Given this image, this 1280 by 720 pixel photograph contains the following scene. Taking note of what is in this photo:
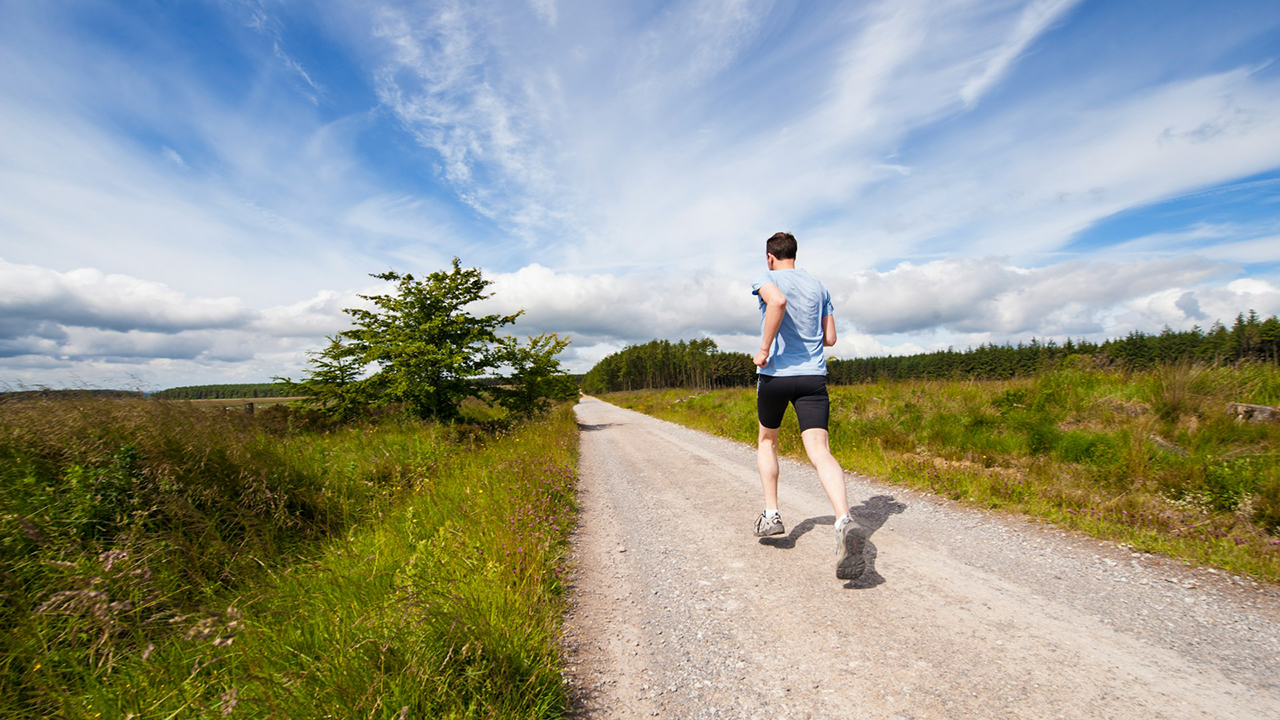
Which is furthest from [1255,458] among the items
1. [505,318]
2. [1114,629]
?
[505,318]

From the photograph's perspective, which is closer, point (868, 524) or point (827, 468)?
point (827, 468)

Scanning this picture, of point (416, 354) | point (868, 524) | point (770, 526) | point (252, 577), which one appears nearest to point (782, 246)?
point (770, 526)

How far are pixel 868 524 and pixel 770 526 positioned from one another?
4.15 ft

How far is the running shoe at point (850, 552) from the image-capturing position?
3070mm

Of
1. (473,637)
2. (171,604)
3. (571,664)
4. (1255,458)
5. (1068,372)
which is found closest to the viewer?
(473,637)

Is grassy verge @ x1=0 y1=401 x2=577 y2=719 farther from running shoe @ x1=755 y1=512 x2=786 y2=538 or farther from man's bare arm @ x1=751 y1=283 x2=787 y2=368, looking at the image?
man's bare arm @ x1=751 y1=283 x2=787 y2=368

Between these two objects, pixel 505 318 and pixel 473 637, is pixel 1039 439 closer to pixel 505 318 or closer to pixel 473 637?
pixel 473 637

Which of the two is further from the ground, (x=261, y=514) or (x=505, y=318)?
(x=505, y=318)

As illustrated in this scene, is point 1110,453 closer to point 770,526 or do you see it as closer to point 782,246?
point 770,526

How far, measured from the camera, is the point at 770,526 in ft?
13.0

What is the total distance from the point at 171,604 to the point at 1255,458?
872cm

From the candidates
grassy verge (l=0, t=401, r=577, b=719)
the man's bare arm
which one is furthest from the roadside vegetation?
the man's bare arm

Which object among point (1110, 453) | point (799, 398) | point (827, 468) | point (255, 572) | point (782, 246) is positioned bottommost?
point (255, 572)

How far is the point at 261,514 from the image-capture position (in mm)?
4781
